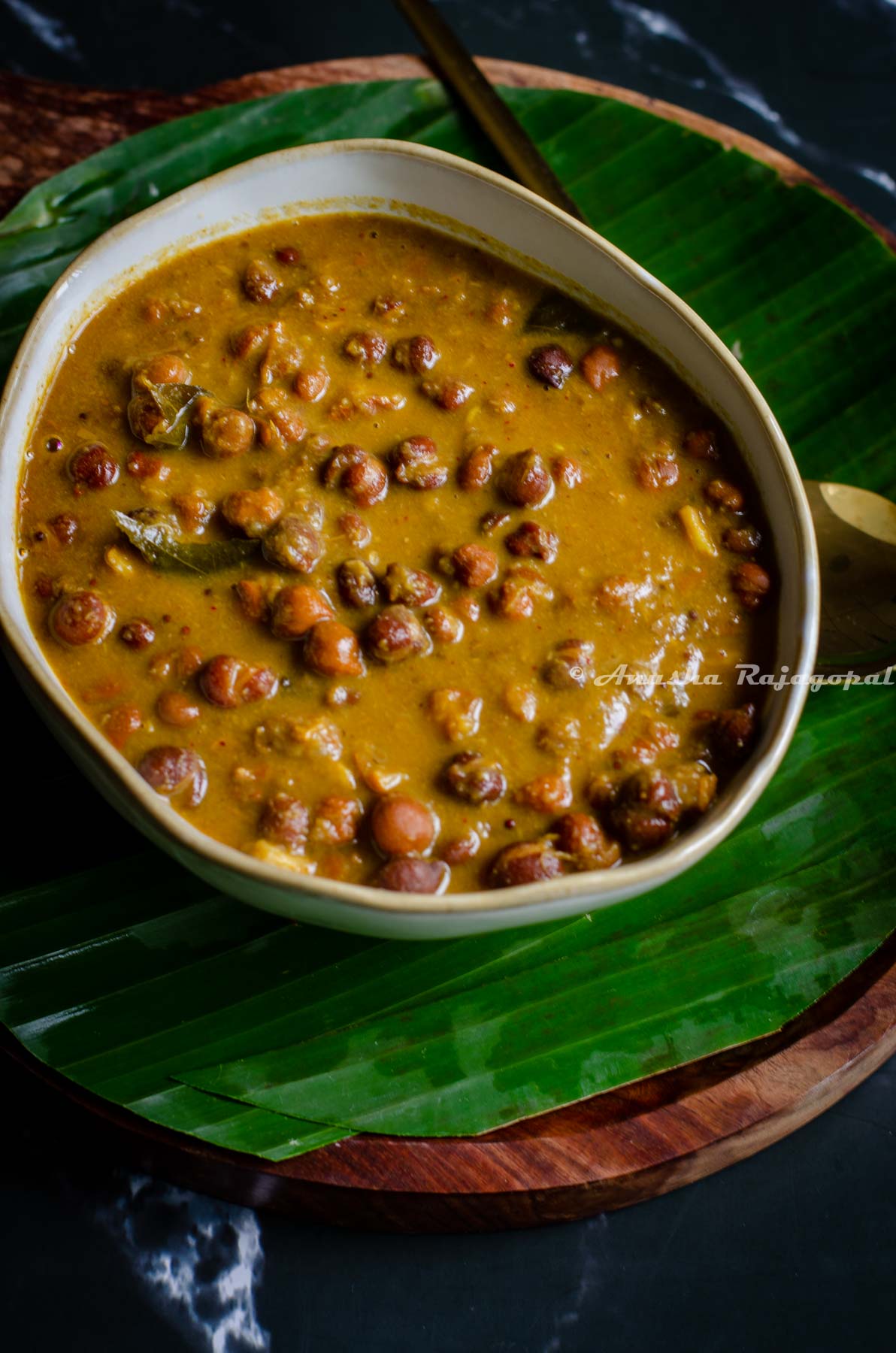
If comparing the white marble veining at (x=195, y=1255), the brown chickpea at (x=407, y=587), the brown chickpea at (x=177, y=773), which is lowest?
the white marble veining at (x=195, y=1255)

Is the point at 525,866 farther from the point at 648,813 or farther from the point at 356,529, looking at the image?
the point at 356,529

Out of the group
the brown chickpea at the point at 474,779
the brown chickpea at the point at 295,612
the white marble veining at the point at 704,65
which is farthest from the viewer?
the white marble veining at the point at 704,65

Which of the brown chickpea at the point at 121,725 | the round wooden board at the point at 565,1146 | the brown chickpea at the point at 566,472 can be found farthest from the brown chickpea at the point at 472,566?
the round wooden board at the point at 565,1146

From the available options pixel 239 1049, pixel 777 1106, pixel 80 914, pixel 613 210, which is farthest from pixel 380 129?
pixel 777 1106

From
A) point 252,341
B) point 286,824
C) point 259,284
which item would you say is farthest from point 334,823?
point 259,284

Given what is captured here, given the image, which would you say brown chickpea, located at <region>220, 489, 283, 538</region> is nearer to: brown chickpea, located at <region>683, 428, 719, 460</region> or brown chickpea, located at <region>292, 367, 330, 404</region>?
brown chickpea, located at <region>292, 367, 330, 404</region>

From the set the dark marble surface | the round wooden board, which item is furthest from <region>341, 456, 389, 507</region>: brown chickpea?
the dark marble surface

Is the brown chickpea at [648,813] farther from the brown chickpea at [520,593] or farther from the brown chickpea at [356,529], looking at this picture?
the brown chickpea at [356,529]
